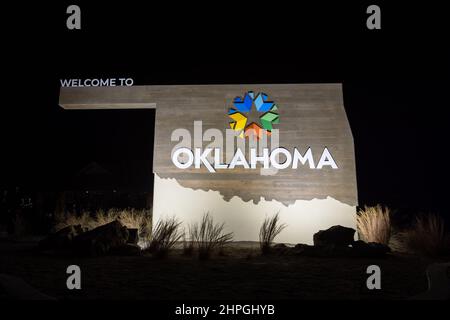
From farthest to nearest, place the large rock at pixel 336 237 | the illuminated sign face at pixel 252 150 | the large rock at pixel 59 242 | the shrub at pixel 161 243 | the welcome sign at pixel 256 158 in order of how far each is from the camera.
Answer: the illuminated sign face at pixel 252 150
the welcome sign at pixel 256 158
the large rock at pixel 336 237
the large rock at pixel 59 242
the shrub at pixel 161 243

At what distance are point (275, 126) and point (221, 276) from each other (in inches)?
190

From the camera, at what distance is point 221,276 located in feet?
15.4

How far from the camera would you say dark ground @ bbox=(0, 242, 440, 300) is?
12.6ft

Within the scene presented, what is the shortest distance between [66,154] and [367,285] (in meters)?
19.4

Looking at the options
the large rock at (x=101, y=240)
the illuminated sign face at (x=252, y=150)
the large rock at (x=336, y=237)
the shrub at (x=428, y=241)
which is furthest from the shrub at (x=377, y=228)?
the large rock at (x=101, y=240)

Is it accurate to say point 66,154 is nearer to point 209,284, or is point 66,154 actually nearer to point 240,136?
point 240,136

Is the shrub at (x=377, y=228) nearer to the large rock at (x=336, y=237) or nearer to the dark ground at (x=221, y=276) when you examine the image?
the large rock at (x=336, y=237)

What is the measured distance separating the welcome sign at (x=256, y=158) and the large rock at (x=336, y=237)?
4.00 feet

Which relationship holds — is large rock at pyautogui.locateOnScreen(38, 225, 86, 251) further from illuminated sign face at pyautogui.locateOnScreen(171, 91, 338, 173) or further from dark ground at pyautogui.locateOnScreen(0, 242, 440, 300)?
illuminated sign face at pyautogui.locateOnScreen(171, 91, 338, 173)

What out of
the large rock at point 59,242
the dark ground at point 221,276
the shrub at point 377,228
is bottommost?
the dark ground at point 221,276

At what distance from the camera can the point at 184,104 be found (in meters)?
9.05

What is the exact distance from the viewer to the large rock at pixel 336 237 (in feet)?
22.7

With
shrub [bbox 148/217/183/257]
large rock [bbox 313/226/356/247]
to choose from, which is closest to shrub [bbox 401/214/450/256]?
large rock [bbox 313/226/356/247]
